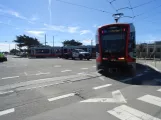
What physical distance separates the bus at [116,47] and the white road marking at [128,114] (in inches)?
247

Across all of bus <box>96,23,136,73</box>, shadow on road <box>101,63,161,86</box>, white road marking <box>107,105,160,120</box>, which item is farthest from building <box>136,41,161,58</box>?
white road marking <box>107,105,160,120</box>

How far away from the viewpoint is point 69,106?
532cm

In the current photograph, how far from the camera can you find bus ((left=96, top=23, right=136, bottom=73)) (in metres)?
11.1

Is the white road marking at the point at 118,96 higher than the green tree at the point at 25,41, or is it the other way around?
the green tree at the point at 25,41

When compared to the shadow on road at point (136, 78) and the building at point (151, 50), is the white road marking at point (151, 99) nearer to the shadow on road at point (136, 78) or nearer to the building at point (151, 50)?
the shadow on road at point (136, 78)

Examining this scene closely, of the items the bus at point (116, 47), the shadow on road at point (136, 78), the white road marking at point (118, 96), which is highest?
the bus at point (116, 47)

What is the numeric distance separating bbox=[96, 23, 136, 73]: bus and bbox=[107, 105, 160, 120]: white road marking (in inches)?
247

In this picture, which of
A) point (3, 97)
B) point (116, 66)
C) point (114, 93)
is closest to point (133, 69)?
point (116, 66)

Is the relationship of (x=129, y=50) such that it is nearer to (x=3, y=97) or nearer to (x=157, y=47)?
(x=3, y=97)

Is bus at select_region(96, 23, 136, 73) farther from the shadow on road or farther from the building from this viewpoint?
the building

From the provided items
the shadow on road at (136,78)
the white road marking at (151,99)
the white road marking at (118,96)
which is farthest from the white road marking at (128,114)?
the shadow on road at (136,78)

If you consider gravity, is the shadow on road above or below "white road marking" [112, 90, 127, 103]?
above

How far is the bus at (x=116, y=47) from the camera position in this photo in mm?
11055

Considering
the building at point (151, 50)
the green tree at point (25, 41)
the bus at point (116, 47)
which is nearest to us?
the bus at point (116, 47)
